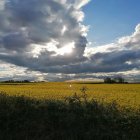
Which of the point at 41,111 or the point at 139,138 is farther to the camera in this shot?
the point at 41,111

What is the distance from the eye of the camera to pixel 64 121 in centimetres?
1471

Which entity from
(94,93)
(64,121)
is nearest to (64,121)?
(64,121)

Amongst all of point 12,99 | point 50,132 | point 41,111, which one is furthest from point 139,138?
point 12,99

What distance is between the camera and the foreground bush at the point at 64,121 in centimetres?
1362

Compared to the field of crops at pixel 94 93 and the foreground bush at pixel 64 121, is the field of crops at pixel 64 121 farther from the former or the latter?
the field of crops at pixel 94 93

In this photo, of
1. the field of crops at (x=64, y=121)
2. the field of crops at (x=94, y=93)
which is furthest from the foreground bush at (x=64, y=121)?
the field of crops at (x=94, y=93)

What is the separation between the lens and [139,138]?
13.4 meters

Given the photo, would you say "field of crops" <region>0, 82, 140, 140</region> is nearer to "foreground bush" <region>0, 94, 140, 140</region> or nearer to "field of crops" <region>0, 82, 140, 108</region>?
"foreground bush" <region>0, 94, 140, 140</region>

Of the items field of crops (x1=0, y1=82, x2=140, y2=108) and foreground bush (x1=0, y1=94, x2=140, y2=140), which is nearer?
foreground bush (x1=0, y1=94, x2=140, y2=140)

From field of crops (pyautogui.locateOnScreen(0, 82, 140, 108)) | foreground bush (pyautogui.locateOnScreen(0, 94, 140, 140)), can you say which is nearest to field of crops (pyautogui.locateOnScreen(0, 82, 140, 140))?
foreground bush (pyautogui.locateOnScreen(0, 94, 140, 140))

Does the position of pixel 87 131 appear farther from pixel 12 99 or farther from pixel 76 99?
pixel 12 99

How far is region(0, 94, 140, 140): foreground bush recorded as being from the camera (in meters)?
13.6

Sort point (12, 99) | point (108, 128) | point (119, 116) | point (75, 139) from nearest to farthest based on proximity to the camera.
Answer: point (75, 139)
point (108, 128)
point (119, 116)
point (12, 99)

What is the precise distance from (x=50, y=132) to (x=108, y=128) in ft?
7.88
